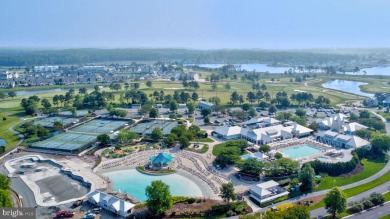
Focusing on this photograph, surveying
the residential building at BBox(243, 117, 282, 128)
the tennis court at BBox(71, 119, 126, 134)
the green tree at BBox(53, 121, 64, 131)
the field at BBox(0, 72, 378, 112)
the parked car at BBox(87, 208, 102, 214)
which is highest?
the field at BBox(0, 72, 378, 112)

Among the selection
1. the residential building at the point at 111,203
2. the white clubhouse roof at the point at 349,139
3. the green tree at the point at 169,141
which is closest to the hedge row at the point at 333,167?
the white clubhouse roof at the point at 349,139

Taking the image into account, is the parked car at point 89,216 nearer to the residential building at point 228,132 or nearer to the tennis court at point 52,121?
the residential building at point 228,132

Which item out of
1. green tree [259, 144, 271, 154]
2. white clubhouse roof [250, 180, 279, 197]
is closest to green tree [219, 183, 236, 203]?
white clubhouse roof [250, 180, 279, 197]

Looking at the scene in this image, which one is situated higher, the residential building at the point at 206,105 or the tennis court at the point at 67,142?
the residential building at the point at 206,105

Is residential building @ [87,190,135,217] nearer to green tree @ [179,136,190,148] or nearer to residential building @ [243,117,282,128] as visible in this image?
green tree @ [179,136,190,148]

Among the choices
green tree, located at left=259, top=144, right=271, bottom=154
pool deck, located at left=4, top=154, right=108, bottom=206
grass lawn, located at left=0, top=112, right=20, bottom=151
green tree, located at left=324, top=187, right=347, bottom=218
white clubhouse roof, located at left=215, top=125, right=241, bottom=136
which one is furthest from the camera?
white clubhouse roof, located at left=215, top=125, right=241, bottom=136

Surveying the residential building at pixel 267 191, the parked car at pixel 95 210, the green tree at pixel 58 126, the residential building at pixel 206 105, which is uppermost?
the residential building at pixel 206 105

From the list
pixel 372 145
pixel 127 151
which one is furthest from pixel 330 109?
pixel 127 151
